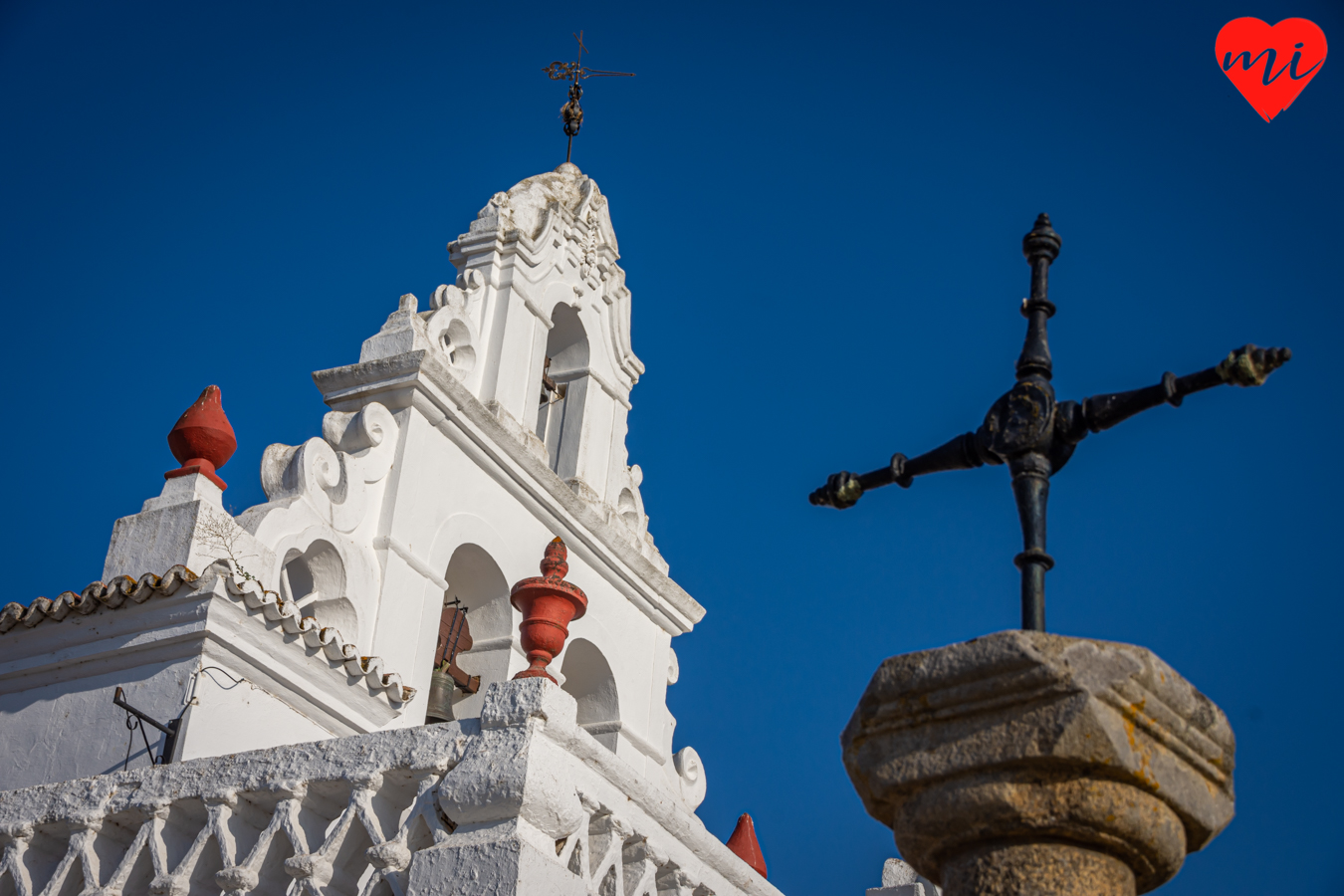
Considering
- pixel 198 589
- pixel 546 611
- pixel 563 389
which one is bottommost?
pixel 546 611

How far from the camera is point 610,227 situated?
15.3 metres

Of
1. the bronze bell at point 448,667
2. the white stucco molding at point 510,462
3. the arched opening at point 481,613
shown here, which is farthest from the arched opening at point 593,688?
the bronze bell at point 448,667

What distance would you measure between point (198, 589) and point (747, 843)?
5788 mm

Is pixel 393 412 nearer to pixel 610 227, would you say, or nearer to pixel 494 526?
pixel 494 526

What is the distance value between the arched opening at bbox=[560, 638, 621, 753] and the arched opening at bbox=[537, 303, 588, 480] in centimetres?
169

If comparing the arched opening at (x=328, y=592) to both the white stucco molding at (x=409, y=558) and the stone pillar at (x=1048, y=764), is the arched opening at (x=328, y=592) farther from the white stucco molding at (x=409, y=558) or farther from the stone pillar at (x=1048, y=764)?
the stone pillar at (x=1048, y=764)

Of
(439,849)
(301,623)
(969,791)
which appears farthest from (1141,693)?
(301,623)

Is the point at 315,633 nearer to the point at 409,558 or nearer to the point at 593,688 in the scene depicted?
the point at 409,558

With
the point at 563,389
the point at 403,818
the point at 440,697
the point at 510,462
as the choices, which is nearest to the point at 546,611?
the point at 403,818

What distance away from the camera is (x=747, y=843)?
12438mm

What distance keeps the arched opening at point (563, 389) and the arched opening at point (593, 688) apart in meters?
1.69

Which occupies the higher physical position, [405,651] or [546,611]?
[405,651]

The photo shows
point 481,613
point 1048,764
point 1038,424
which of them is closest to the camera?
point 1048,764

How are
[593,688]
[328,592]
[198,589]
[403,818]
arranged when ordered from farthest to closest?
[593,688] → [328,592] → [198,589] → [403,818]
